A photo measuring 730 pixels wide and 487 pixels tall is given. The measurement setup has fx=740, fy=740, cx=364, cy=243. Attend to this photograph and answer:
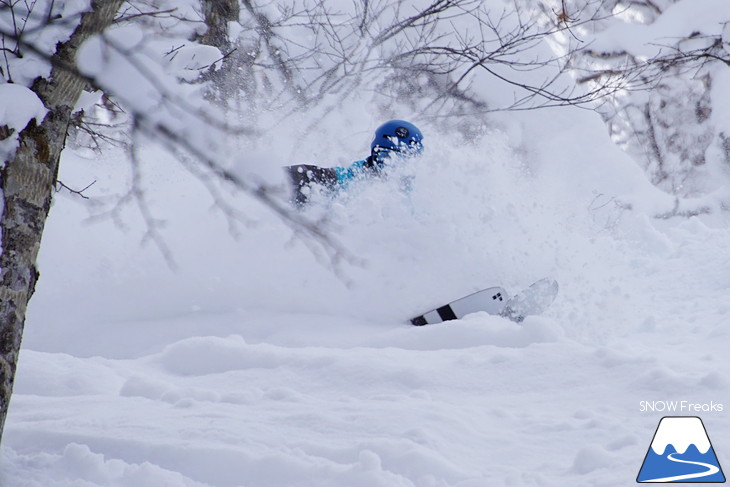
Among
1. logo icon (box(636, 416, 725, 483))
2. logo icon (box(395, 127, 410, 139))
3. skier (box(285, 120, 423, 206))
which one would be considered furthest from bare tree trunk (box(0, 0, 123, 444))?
logo icon (box(395, 127, 410, 139))

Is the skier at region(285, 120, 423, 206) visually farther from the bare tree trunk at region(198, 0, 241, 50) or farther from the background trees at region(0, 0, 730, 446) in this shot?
the bare tree trunk at region(198, 0, 241, 50)

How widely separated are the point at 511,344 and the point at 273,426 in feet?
5.61

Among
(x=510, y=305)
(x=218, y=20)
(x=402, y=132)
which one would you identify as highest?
(x=218, y=20)

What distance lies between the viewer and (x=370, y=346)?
4.34 metres

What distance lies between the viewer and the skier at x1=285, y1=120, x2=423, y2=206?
19.4 feet

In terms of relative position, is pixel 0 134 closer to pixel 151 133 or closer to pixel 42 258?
pixel 151 133

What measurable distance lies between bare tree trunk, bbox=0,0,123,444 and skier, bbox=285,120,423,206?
3.35 meters

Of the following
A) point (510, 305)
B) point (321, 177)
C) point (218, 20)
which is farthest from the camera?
point (218, 20)

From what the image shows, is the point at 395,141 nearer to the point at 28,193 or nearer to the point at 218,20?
the point at 218,20

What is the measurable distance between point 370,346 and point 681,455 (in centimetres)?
214

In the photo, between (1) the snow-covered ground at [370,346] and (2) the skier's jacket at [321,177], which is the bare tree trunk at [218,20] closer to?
(1) the snow-covered ground at [370,346]

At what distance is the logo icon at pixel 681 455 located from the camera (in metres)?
2.26

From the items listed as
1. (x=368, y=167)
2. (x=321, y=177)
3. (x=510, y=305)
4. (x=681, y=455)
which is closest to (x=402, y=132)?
(x=368, y=167)

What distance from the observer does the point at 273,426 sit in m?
2.72
